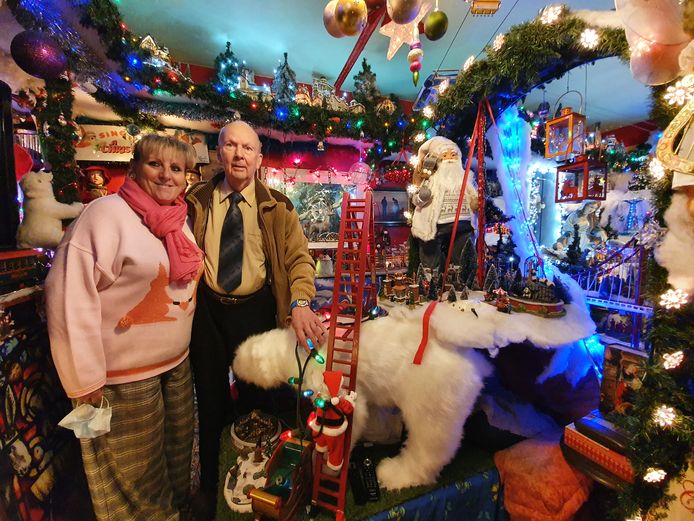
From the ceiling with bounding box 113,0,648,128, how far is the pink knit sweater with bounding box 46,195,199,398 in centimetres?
216

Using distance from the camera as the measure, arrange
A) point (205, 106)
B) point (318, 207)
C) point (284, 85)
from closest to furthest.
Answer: point (205, 106) < point (284, 85) < point (318, 207)

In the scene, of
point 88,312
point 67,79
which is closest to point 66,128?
point 67,79

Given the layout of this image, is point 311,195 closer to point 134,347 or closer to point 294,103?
point 294,103

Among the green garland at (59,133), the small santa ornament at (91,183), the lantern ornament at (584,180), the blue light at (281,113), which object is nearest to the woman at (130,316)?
the green garland at (59,133)

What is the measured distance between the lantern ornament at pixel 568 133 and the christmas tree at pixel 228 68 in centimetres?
265

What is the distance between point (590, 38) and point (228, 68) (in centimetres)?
279

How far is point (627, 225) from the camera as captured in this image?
4.16 metres

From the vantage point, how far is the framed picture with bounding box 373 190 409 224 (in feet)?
13.0

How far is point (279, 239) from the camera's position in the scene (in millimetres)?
1335

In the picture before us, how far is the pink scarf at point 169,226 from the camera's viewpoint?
1.04 metres

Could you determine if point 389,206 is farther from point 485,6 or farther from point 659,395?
point 659,395

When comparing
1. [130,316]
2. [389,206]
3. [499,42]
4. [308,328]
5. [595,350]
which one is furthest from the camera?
[389,206]

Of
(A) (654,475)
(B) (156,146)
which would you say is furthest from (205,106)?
(A) (654,475)

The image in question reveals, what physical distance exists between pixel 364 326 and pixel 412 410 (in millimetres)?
370
